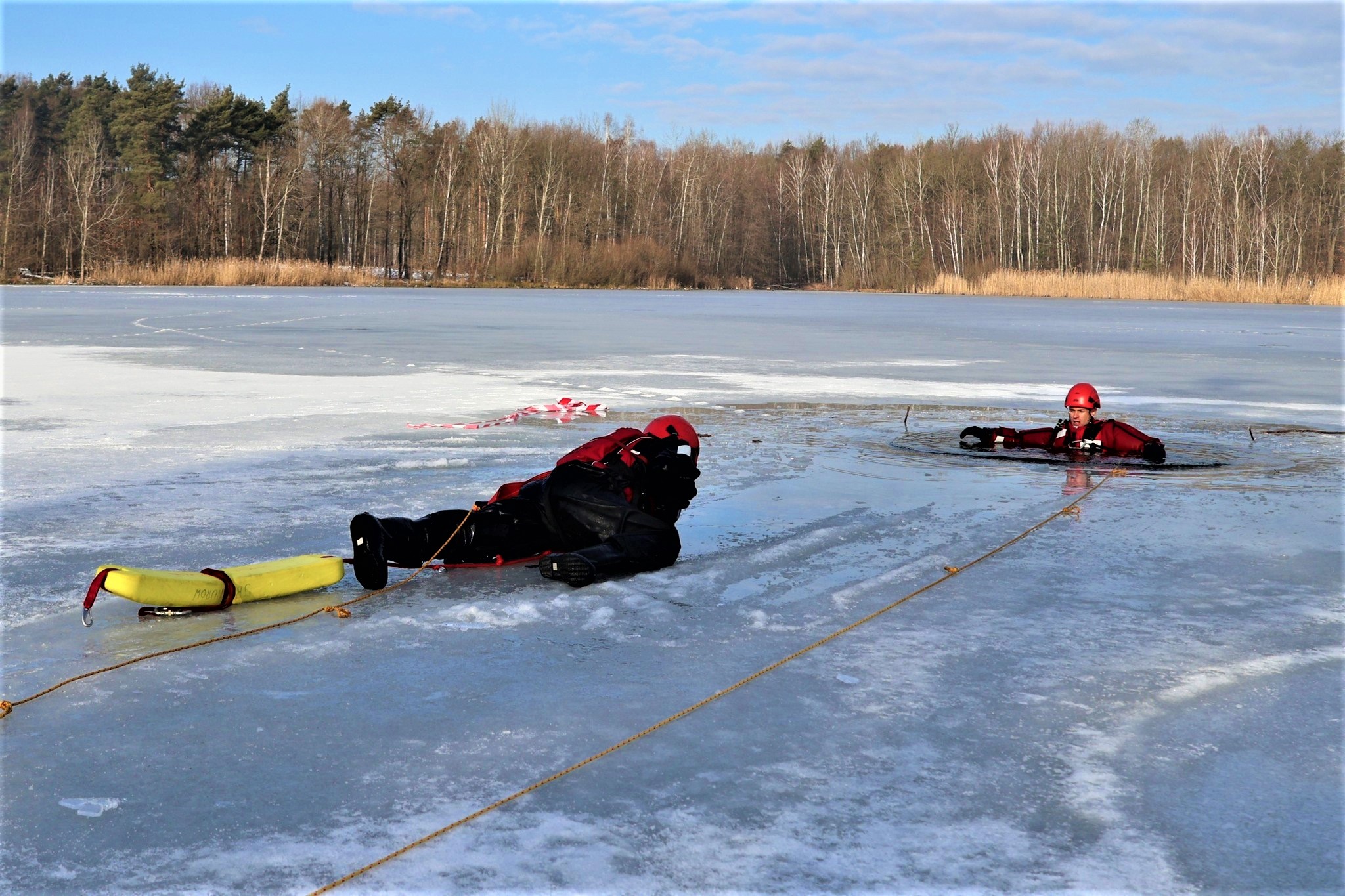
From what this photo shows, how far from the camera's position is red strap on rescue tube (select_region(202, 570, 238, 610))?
386 centimetres

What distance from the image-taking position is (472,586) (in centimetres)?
425

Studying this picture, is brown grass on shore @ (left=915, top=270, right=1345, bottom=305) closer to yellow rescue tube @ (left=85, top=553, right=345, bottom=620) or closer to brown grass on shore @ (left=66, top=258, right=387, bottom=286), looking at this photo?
brown grass on shore @ (left=66, top=258, right=387, bottom=286)

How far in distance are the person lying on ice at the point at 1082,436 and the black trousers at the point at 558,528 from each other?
355 centimetres

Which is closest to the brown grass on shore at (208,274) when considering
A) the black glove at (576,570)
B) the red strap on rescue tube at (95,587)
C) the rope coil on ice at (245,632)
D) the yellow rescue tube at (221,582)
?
the rope coil on ice at (245,632)

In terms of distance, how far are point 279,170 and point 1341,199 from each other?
50931 millimetres

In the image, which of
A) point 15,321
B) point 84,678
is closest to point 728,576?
point 84,678

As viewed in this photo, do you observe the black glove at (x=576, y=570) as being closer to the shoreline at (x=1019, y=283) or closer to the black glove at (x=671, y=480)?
the black glove at (x=671, y=480)

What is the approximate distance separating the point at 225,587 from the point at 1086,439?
5205 mm

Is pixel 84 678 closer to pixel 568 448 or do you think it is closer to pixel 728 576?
pixel 728 576

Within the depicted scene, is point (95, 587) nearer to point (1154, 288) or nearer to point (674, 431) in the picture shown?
point (674, 431)

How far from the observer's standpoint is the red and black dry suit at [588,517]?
4.30 m

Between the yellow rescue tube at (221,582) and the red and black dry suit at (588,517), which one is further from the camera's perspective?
the red and black dry suit at (588,517)

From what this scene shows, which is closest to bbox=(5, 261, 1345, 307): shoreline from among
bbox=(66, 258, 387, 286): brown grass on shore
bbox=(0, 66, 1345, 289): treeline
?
bbox=(66, 258, 387, 286): brown grass on shore

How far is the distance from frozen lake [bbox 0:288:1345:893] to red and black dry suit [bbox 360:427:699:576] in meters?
0.11
